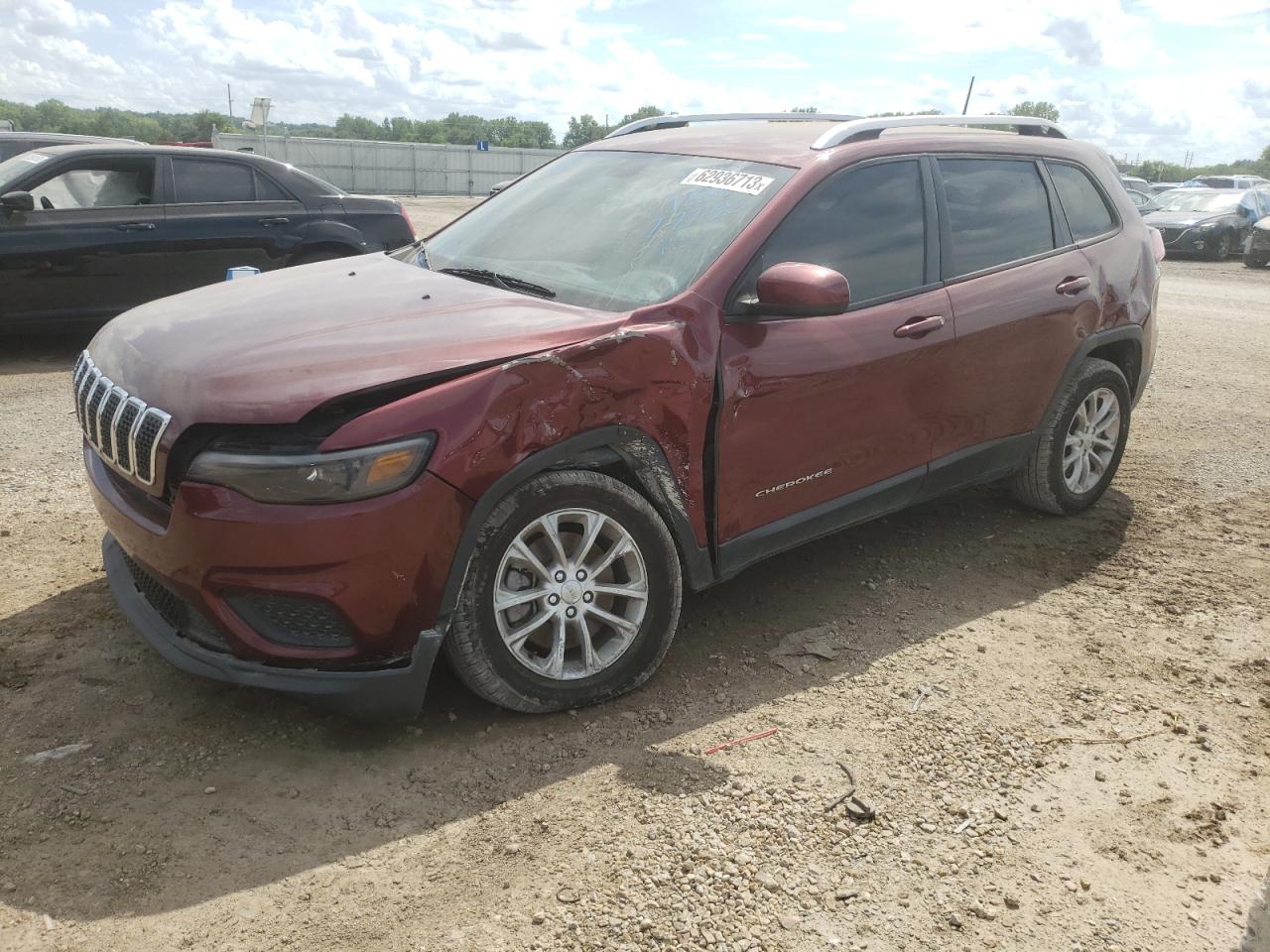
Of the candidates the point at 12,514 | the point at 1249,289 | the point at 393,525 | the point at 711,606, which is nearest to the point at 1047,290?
the point at 711,606

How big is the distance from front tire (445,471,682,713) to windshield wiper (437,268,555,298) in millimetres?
766

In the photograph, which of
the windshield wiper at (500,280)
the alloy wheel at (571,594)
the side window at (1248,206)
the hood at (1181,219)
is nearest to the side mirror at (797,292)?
the windshield wiper at (500,280)

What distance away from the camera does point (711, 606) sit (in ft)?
13.8

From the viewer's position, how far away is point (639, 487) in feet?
11.2

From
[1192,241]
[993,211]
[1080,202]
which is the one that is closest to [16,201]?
[993,211]

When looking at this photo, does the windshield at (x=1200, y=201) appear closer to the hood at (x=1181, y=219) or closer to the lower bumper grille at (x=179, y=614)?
the hood at (x=1181, y=219)

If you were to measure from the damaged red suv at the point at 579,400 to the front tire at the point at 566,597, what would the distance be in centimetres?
1

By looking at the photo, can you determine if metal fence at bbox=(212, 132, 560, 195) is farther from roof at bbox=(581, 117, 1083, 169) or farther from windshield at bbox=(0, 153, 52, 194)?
roof at bbox=(581, 117, 1083, 169)

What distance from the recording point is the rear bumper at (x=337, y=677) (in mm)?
2928

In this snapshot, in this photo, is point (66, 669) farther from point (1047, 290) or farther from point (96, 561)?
point (1047, 290)

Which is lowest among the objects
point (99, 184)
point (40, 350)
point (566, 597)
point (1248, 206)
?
point (40, 350)

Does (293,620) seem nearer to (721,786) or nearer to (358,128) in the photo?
(721,786)

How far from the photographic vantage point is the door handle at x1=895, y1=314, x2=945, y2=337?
4.00 metres

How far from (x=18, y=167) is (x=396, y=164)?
34.2m
